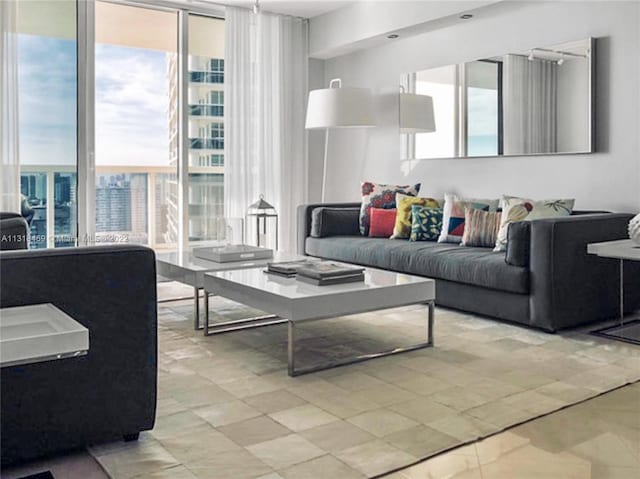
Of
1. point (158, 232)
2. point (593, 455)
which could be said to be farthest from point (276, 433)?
point (158, 232)

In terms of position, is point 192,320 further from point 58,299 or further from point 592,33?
point 592,33

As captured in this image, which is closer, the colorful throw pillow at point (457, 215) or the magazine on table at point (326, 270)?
the magazine on table at point (326, 270)

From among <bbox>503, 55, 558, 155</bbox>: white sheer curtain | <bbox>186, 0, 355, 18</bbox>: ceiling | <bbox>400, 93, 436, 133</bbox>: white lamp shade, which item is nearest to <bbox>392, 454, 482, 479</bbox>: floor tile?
<bbox>503, 55, 558, 155</bbox>: white sheer curtain

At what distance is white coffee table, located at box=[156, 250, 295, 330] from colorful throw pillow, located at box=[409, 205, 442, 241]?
46.2 inches

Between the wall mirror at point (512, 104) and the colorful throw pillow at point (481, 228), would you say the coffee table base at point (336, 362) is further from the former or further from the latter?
the wall mirror at point (512, 104)

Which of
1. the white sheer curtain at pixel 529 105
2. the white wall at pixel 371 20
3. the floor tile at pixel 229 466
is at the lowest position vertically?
the floor tile at pixel 229 466

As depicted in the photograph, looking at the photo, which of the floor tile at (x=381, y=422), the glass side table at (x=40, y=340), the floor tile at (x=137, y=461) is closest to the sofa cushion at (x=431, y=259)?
the floor tile at (x=381, y=422)

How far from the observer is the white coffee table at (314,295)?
292 centimetres

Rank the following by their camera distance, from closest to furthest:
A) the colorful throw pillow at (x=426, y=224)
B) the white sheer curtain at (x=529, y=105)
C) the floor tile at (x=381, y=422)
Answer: the floor tile at (x=381, y=422)
the white sheer curtain at (x=529, y=105)
the colorful throw pillow at (x=426, y=224)

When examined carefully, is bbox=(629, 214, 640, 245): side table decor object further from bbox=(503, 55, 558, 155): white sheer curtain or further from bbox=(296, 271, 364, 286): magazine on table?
bbox=(296, 271, 364, 286): magazine on table

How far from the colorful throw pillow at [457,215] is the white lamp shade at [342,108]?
124cm

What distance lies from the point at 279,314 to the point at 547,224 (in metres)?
1.60

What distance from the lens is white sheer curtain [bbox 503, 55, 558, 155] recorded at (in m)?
4.50

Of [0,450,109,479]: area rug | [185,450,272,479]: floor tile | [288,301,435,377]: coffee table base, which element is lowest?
[185,450,272,479]: floor tile
